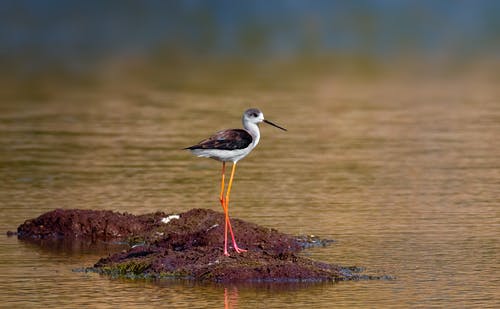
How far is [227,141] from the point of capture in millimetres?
18656

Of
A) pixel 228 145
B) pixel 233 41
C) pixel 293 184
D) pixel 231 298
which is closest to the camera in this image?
pixel 231 298

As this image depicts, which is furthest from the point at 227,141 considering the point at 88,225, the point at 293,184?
the point at 293,184

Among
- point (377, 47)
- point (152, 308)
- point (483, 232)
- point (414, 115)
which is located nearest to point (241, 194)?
point (483, 232)

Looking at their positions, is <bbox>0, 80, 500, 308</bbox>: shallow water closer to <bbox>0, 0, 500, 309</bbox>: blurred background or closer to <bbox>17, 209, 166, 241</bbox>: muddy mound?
<bbox>0, 0, 500, 309</bbox>: blurred background

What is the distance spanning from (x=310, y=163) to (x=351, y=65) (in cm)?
3299

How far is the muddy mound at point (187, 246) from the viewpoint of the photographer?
59.5 feet

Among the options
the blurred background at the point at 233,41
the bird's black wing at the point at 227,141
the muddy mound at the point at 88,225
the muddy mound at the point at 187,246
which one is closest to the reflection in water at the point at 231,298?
the muddy mound at the point at 187,246

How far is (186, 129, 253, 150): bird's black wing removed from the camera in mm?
18594

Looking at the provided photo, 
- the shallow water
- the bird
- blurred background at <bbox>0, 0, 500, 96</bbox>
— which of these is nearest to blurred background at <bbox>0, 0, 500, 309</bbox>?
the shallow water

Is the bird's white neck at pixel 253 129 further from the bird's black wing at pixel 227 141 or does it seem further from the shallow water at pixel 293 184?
the shallow water at pixel 293 184

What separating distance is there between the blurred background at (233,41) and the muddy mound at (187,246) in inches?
1031

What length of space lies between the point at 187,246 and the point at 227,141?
5.93 feet

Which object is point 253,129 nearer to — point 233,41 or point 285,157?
point 285,157

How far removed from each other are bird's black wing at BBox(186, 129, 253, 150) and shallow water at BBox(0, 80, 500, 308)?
1.67m
